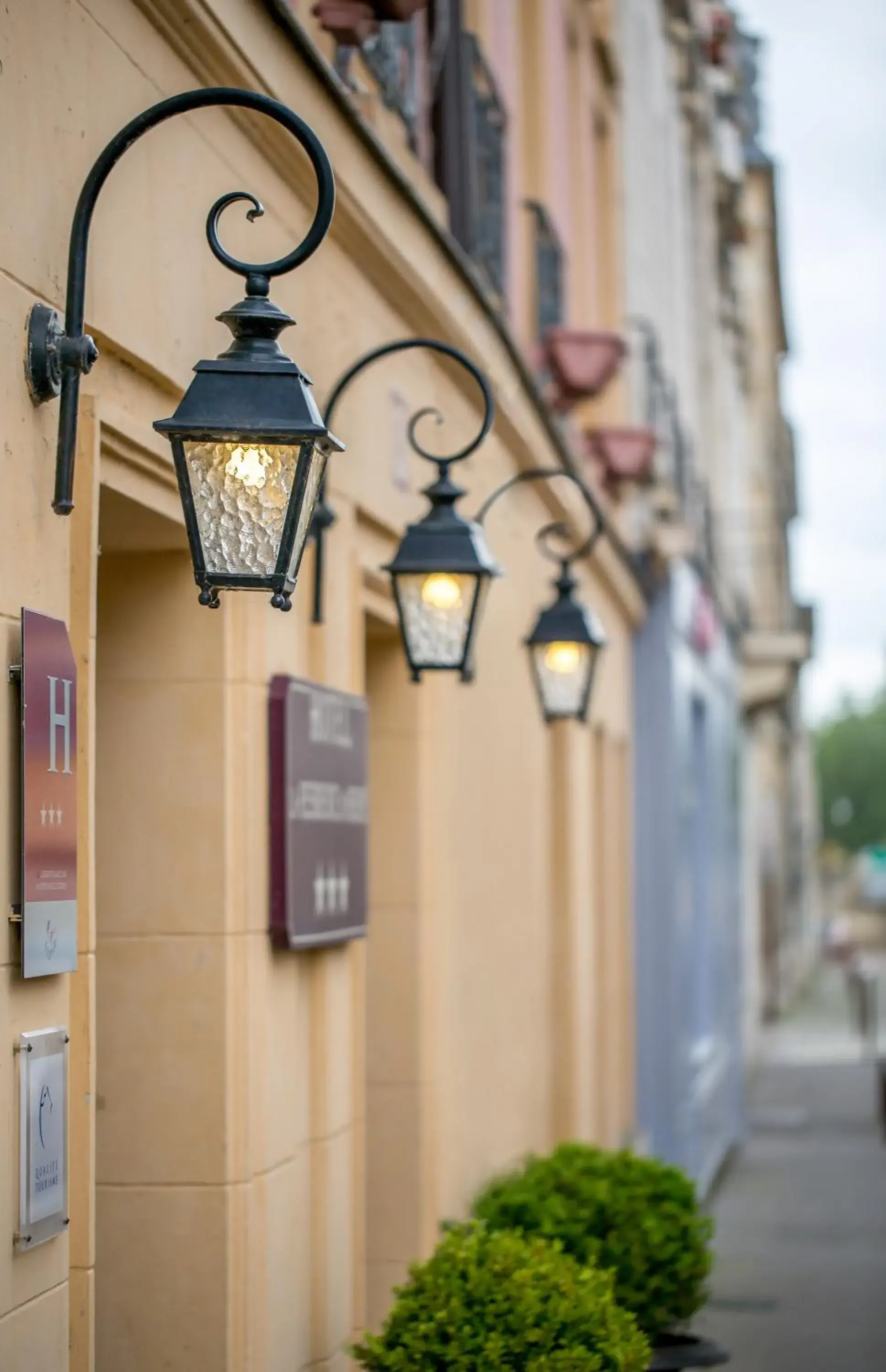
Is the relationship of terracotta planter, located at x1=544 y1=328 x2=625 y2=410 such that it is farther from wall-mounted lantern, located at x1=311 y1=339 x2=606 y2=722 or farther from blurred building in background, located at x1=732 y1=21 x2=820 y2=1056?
blurred building in background, located at x1=732 y1=21 x2=820 y2=1056

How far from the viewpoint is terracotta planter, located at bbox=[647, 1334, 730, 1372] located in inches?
267

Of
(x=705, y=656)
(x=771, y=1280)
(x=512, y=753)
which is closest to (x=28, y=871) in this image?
(x=512, y=753)

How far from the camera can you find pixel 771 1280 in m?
12.6

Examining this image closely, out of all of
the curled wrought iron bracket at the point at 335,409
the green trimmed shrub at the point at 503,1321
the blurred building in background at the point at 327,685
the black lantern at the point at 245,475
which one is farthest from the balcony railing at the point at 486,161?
the black lantern at the point at 245,475

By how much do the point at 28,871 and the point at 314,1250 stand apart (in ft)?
8.56

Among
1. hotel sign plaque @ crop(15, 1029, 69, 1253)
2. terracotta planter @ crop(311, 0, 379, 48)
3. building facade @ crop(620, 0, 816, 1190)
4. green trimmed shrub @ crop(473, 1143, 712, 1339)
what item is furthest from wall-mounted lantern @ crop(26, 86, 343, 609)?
building facade @ crop(620, 0, 816, 1190)

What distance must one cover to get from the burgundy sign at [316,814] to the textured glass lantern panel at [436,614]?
0.89ft

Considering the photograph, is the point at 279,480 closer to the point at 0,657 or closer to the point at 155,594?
the point at 0,657

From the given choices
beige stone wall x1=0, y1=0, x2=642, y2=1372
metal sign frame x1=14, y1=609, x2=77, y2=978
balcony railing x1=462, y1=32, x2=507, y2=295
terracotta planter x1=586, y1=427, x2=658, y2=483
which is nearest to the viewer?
metal sign frame x1=14, y1=609, x2=77, y2=978

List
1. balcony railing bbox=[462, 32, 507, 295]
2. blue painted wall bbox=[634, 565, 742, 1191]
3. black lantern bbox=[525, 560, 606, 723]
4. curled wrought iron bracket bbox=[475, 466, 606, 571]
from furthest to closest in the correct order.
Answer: blue painted wall bbox=[634, 565, 742, 1191]
balcony railing bbox=[462, 32, 507, 295]
black lantern bbox=[525, 560, 606, 723]
curled wrought iron bracket bbox=[475, 466, 606, 571]

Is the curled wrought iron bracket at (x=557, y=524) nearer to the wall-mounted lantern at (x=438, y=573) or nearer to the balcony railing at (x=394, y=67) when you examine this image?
the wall-mounted lantern at (x=438, y=573)

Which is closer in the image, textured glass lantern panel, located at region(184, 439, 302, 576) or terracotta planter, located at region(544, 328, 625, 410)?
textured glass lantern panel, located at region(184, 439, 302, 576)

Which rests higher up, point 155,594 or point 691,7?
point 691,7

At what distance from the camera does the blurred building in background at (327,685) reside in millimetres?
4449
